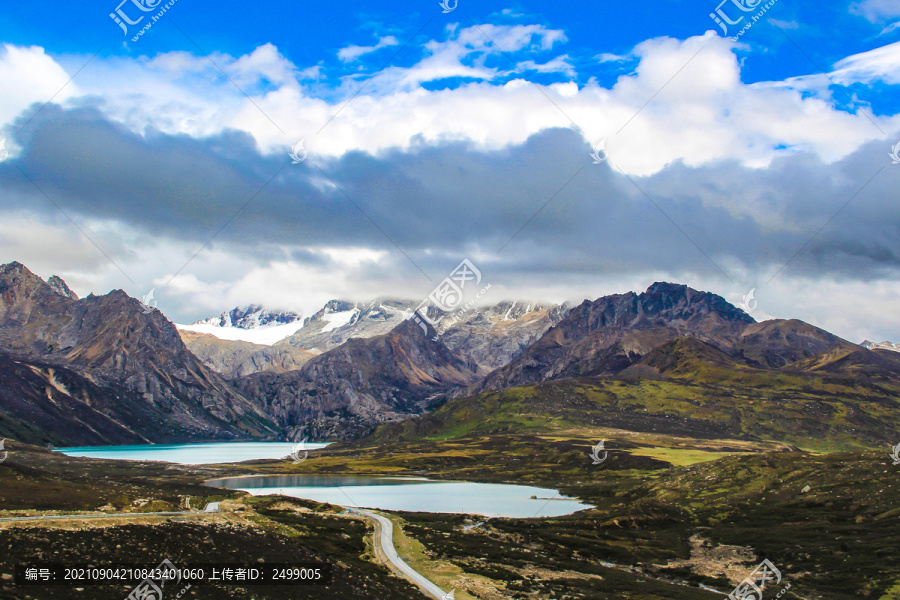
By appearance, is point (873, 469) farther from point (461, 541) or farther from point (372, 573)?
point (372, 573)

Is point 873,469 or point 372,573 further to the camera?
point 873,469

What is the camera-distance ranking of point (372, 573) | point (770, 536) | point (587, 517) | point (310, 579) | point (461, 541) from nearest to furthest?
1. point (310, 579)
2. point (372, 573)
3. point (461, 541)
4. point (770, 536)
5. point (587, 517)

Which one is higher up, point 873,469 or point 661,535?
point 873,469

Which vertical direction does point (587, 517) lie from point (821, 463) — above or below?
below

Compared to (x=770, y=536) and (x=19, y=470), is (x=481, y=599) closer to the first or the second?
(x=770, y=536)

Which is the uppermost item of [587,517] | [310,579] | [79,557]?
[79,557]

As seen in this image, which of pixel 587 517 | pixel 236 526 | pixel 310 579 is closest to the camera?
pixel 310 579

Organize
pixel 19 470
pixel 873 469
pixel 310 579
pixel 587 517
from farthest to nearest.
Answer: pixel 873 469 → pixel 587 517 → pixel 19 470 → pixel 310 579

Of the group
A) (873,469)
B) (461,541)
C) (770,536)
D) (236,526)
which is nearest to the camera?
(236,526)

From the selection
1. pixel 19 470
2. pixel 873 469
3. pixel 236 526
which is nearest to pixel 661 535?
pixel 873 469

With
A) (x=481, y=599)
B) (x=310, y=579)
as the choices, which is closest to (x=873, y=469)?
(x=481, y=599)
